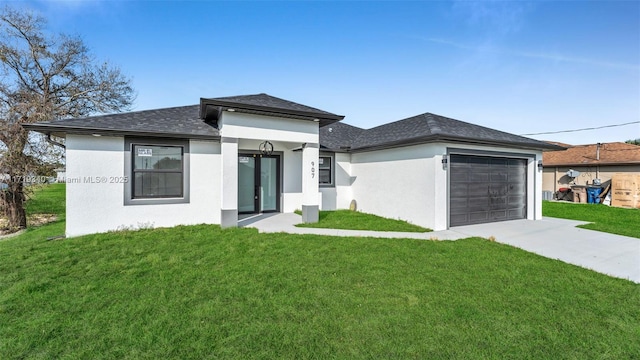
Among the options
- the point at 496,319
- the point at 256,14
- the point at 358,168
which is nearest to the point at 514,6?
the point at 358,168

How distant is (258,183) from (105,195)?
4.61m

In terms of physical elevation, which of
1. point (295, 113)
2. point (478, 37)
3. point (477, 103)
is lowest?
point (295, 113)

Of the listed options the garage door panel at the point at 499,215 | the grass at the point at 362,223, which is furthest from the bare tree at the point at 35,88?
the garage door panel at the point at 499,215

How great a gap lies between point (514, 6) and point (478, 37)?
1.73 m

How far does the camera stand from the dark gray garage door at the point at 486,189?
8656 mm

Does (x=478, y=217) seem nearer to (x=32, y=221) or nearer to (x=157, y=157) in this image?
(x=157, y=157)

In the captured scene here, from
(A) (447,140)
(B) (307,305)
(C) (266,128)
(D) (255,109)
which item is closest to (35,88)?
(D) (255,109)

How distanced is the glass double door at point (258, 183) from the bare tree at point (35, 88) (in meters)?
7.61

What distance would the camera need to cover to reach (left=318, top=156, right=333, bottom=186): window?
11555 millimetres

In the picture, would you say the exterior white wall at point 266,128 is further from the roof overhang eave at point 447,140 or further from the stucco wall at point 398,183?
the stucco wall at point 398,183

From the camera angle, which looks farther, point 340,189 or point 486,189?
point 340,189

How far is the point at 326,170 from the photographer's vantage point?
11688 millimetres

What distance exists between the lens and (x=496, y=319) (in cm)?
312

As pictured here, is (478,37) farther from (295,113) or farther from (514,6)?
(295,113)
